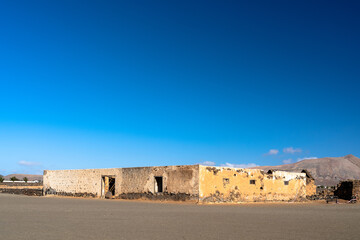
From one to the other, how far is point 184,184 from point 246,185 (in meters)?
4.47

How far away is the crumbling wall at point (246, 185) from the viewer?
64.1 ft

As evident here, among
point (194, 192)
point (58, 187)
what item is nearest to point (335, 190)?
point (194, 192)

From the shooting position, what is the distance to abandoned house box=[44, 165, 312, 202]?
63.9 ft

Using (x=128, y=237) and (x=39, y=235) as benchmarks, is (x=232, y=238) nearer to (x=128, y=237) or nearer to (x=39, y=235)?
(x=128, y=237)

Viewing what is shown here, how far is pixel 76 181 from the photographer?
86.3ft

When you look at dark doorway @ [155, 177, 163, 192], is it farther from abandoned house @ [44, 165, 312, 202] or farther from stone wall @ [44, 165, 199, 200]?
stone wall @ [44, 165, 199, 200]

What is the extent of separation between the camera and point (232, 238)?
6.31 m

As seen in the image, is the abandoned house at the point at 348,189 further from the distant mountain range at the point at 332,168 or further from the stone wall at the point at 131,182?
the distant mountain range at the point at 332,168

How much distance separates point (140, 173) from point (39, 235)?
15.7 metres

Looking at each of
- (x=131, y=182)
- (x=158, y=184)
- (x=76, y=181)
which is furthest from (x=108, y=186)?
(x=158, y=184)

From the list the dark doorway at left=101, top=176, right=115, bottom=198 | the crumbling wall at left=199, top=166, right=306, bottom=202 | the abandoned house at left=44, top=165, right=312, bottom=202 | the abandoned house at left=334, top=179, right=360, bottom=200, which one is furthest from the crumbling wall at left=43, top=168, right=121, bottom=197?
the abandoned house at left=334, top=179, right=360, bottom=200

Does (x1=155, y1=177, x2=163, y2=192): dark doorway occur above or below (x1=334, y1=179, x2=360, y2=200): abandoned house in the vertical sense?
above

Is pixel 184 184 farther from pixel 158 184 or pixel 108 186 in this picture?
pixel 108 186

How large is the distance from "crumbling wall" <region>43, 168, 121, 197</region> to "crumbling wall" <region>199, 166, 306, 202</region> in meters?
7.09
